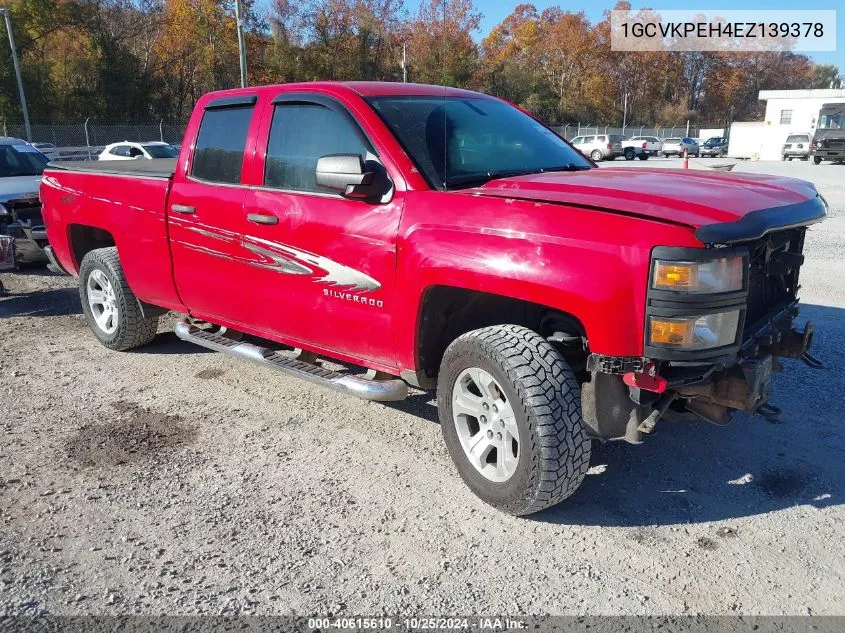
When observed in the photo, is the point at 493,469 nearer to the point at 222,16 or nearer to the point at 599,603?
the point at 599,603

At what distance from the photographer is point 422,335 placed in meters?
3.55

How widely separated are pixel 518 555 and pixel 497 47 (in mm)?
72187

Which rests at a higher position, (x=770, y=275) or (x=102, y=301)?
(x=770, y=275)

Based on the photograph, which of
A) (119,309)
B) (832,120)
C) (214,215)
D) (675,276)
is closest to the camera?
(675,276)

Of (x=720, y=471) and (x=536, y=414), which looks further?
(x=720, y=471)

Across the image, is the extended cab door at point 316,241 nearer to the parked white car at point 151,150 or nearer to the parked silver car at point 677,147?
the parked white car at point 151,150

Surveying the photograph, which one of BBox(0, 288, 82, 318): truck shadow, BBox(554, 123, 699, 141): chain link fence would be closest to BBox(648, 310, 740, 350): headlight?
BBox(0, 288, 82, 318): truck shadow

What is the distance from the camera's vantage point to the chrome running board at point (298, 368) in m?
3.70

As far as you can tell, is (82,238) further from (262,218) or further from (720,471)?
(720,471)

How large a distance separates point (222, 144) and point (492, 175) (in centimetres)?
190

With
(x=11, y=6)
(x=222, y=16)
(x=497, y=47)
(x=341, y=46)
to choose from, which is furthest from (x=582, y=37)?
(x=11, y=6)

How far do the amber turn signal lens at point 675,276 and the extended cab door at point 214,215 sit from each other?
2508 mm

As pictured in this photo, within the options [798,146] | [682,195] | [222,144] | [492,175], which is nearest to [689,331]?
[682,195]

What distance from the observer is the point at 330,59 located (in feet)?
170
